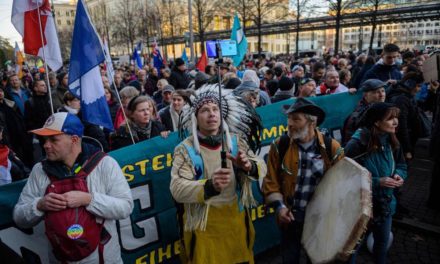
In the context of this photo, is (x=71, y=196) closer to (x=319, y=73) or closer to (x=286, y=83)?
(x=286, y=83)

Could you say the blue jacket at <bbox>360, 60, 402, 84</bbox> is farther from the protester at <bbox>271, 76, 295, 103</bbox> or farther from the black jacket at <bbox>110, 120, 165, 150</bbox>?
the black jacket at <bbox>110, 120, 165, 150</bbox>

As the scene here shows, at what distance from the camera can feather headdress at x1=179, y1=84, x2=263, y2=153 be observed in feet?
8.22

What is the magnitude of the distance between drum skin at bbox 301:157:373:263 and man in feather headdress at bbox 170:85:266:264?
1.59ft

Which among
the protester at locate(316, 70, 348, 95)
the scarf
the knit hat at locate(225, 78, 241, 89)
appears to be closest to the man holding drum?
the scarf

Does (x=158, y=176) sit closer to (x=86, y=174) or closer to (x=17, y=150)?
(x=86, y=174)

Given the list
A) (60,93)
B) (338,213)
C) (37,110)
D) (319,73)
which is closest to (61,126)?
(338,213)

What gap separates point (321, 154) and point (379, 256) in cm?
125

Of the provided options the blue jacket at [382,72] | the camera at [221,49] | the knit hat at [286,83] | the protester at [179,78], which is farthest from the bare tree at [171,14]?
the camera at [221,49]

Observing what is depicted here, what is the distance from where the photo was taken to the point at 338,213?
221 centimetres

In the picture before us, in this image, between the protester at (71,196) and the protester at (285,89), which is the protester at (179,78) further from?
the protester at (71,196)

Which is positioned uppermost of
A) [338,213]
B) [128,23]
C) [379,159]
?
[128,23]

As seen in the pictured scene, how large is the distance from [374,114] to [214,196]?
5.36 feet

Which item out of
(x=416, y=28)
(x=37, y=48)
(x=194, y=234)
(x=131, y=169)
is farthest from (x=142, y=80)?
(x=416, y=28)

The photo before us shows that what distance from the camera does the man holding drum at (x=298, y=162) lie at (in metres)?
2.58
